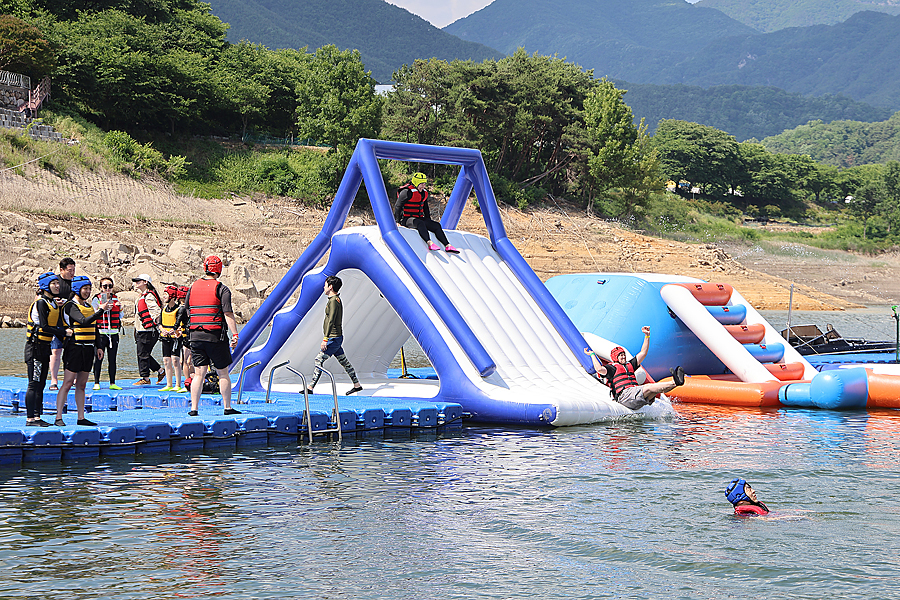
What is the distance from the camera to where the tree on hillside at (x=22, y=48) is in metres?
47.3

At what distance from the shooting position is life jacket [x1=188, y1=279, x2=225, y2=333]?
10891 mm

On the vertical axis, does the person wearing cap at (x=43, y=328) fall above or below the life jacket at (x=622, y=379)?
above

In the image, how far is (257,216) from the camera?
161 ft

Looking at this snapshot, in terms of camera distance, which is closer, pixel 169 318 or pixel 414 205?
pixel 169 318

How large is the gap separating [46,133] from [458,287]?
4010cm

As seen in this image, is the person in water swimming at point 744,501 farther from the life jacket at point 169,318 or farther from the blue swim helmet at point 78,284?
the blue swim helmet at point 78,284

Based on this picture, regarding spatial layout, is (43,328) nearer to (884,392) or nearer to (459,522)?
(459,522)

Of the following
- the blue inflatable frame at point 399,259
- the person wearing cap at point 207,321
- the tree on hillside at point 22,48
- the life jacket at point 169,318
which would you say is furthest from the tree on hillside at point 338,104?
the person wearing cap at point 207,321

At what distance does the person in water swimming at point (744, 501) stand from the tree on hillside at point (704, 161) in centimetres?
9326

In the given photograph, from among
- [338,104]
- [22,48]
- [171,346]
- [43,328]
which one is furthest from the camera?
[338,104]

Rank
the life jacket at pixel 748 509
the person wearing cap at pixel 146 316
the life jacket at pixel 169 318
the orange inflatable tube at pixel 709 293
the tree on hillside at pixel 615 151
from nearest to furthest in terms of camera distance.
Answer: the life jacket at pixel 748 509, the life jacket at pixel 169 318, the person wearing cap at pixel 146 316, the orange inflatable tube at pixel 709 293, the tree on hillside at pixel 615 151

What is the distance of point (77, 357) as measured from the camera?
9.85m

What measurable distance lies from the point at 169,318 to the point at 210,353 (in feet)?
8.13

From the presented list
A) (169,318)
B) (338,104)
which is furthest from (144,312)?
(338,104)
